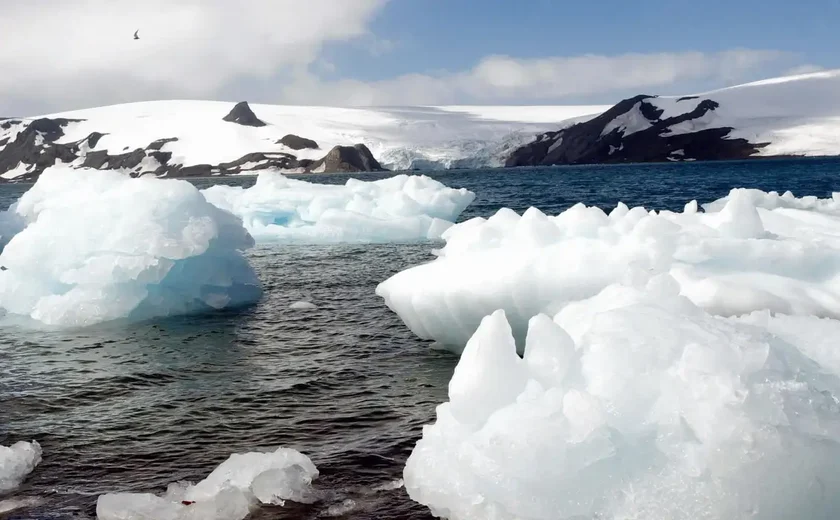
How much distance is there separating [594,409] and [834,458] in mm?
1321

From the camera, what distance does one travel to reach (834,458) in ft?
13.9

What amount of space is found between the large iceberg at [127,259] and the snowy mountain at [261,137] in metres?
90.9

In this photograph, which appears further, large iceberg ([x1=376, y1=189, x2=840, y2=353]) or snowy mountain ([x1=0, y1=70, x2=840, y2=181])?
snowy mountain ([x1=0, y1=70, x2=840, y2=181])

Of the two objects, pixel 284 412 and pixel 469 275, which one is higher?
pixel 469 275

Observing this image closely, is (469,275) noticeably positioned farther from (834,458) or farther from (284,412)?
(834,458)

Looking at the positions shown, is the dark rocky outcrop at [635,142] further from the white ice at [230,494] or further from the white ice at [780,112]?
the white ice at [230,494]

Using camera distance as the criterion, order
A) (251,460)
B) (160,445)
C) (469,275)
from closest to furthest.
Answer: (251,460) → (160,445) → (469,275)

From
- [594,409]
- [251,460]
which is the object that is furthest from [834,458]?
[251,460]

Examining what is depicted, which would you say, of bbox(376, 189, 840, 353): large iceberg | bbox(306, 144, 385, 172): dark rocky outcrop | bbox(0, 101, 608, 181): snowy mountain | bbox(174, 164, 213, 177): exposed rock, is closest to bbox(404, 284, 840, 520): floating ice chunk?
bbox(376, 189, 840, 353): large iceberg

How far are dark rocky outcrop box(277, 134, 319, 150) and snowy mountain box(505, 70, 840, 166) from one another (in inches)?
1262

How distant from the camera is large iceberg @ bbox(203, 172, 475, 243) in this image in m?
23.1

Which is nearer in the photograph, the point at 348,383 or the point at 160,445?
the point at 160,445

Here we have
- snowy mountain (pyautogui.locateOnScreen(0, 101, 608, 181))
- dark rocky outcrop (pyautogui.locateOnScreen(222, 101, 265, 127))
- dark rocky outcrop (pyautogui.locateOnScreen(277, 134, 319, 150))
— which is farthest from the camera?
dark rocky outcrop (pyautogui.locateOnScreen(222, 101, 265, 127))

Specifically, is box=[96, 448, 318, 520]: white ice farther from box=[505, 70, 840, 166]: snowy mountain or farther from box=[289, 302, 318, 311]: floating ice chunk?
box=[505, 70, 840, 166]: snowy mountain
